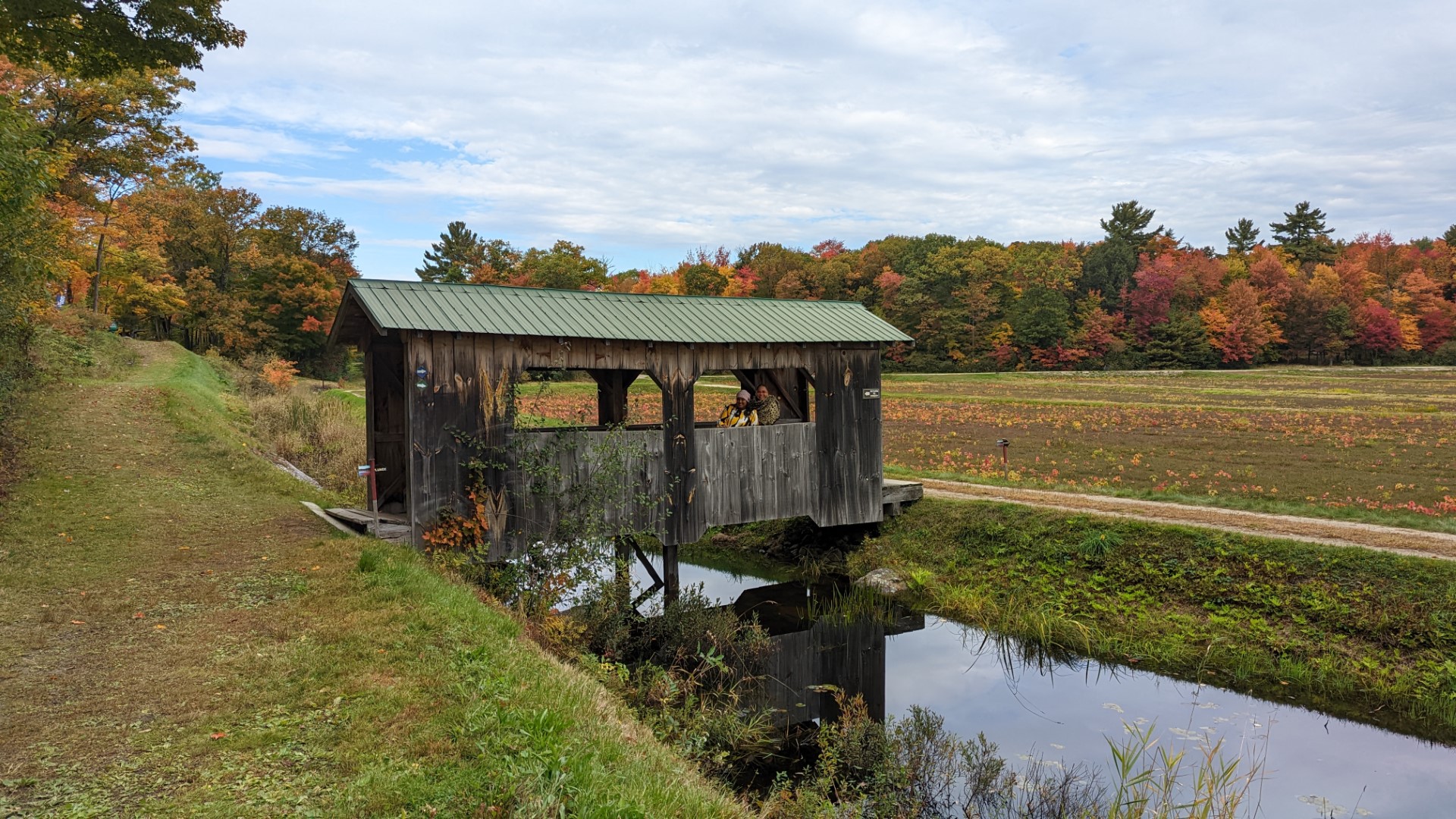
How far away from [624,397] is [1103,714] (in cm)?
912

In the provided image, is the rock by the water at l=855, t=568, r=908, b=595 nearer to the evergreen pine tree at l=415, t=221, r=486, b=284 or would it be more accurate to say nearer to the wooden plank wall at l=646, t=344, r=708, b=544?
the wooden plank wall at l=646, t=344, r=708, b=544

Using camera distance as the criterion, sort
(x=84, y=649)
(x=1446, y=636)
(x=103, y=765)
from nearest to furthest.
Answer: (x=103, y=765) → (x=84, y=649) → (x=1446, y=636)

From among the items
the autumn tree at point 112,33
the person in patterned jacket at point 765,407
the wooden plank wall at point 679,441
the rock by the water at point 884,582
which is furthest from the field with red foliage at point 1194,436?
the autumn tree at point 112,33

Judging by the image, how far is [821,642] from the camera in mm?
13328

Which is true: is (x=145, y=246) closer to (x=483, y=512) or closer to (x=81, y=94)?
(x=81, y=94)

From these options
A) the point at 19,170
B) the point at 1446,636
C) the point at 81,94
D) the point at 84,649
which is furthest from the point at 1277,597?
the point at 81,94

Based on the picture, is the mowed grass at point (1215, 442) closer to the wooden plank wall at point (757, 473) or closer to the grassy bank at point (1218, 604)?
the grassy bank at point (1218, 604)

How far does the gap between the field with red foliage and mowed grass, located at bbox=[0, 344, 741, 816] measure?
4691 millimetres

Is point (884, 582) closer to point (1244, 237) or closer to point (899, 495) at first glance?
point (899, 495)

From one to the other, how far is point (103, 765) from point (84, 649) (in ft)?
8.85

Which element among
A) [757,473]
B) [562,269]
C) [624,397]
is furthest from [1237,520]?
[562,269]

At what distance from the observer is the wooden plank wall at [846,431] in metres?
15.6

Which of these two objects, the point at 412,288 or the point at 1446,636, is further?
the point at 412,288

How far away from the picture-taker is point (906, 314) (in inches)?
3100
